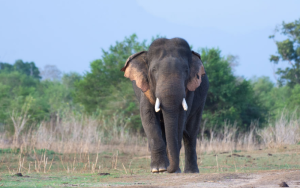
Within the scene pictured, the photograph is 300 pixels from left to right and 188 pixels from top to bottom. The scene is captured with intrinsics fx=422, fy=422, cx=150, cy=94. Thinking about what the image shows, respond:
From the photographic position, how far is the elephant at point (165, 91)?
23.4 feet

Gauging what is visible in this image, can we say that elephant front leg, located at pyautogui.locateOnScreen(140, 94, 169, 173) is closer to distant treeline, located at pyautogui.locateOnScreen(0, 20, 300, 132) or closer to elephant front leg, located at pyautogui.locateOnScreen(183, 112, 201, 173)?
elephant front leg, located at pyautogui.locateOnScreen(183, 112, 201, 173)

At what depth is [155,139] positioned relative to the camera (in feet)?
24.4

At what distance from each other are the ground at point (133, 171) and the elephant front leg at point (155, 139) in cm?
35

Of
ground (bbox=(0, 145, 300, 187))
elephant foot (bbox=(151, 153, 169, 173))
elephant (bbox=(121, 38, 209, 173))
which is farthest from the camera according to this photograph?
elephant foot (bbox=(151, 153, 169, 173))

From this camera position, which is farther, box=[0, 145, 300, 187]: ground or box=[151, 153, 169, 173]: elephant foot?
box=[151, 153, 169, 173]: elephant foot

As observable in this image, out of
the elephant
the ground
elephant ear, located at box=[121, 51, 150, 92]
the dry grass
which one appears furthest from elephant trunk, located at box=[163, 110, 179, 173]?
the dry grass

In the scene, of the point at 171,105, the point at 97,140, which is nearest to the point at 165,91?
the point at 171,105

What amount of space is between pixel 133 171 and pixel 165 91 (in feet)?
7.71

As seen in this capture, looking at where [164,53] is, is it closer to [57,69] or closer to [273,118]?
[273,118]

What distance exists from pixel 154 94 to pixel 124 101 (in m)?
16.1

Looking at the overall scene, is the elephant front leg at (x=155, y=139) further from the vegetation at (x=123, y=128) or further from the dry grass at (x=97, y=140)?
the dry grass at (x=97, y=140)

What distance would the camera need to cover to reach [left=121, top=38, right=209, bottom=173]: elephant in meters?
7.12

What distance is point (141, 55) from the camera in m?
8.21

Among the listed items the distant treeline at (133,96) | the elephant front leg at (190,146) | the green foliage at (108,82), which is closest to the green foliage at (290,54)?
the distant treeline at (133,96)
